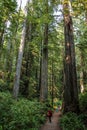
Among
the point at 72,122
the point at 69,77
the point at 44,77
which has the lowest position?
the point at 72,122

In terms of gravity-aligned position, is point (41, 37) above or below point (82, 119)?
above

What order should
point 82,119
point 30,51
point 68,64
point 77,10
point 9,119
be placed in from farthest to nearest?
point 30,51, point 68,64, point 82,119, point 9,119, point 77,10

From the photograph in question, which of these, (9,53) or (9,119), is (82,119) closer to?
(9,119)

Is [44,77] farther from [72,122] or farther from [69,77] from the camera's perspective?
[72,122]

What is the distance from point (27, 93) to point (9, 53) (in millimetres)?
5989

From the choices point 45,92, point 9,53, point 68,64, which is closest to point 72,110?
point 68,64

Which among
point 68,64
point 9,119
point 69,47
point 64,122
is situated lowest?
point 64,122

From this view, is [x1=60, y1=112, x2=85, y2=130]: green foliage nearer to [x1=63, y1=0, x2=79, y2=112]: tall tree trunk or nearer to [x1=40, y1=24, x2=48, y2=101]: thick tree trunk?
[x1=63, y1=0, x2=79, y2=112]: tall tree trunk

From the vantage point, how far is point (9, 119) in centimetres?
791

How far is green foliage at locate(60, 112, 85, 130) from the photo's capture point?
8530mm

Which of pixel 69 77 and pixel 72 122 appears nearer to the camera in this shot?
pixel 72 122

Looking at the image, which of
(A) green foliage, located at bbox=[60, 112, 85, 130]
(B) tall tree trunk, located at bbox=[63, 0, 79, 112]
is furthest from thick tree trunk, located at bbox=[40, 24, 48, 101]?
(A) green foliage, located at bbox=[60, 112, 85, 130]

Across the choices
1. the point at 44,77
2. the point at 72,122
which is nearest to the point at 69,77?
the point at 72,122

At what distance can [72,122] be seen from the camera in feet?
30.1
